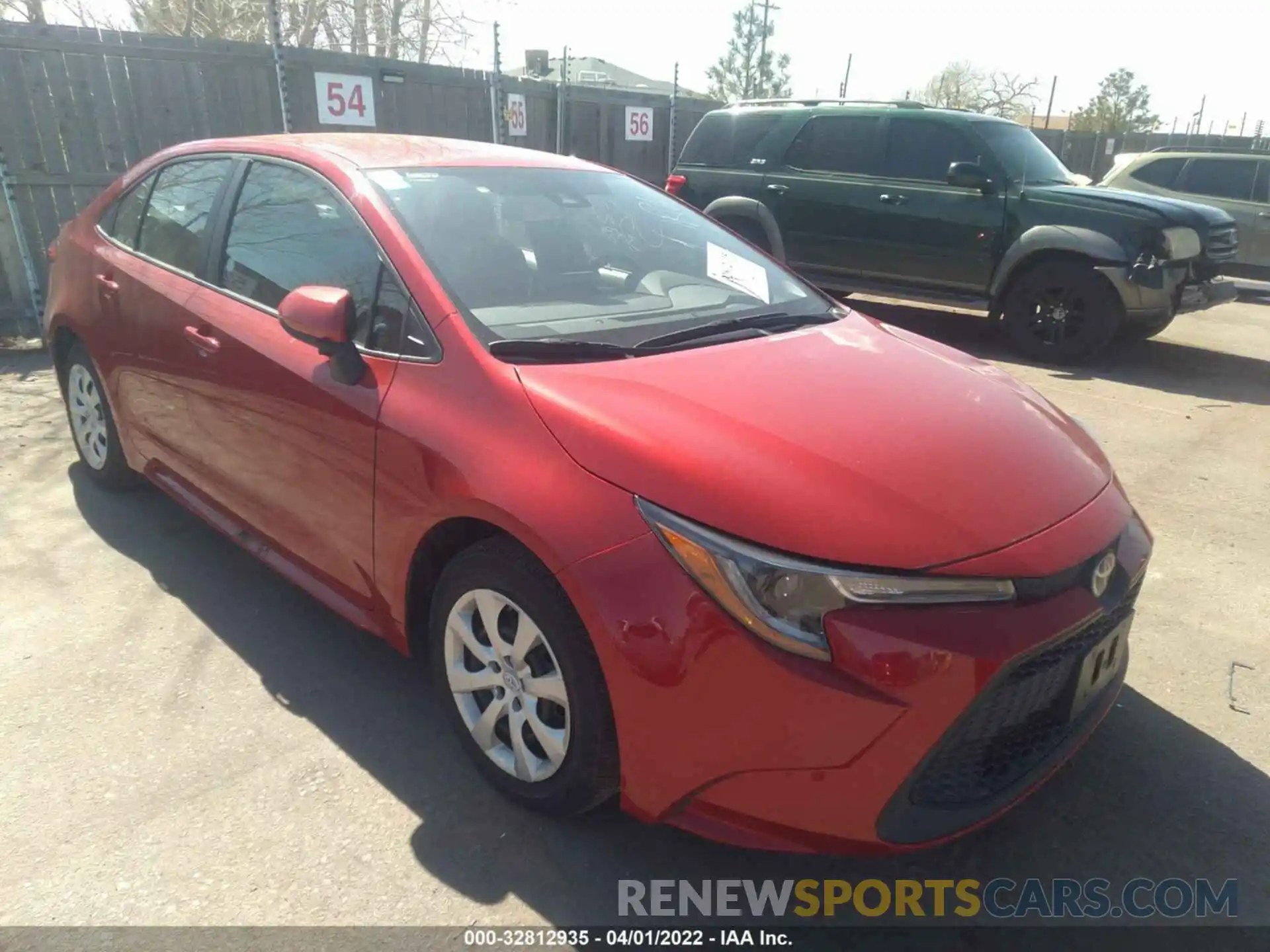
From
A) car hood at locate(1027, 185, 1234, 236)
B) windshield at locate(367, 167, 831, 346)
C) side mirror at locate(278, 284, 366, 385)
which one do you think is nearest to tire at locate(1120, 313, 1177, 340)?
car hood at locate(1027, 185, 1234, 236)

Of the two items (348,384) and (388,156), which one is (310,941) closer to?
(348,384)

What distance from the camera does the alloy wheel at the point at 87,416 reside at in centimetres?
415

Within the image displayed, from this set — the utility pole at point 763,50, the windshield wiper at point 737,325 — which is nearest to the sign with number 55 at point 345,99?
the windshield wiper at point 737,325

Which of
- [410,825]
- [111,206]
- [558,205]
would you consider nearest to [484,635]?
[410,825]

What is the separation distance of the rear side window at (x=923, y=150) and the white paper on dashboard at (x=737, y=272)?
16.8ft

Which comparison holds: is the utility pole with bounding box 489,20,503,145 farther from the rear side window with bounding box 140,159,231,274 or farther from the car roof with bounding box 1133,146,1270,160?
the car roof with bounding box 1133,146,1270,160

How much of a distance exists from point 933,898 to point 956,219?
6.62 m

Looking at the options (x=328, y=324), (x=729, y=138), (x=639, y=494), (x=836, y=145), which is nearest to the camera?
(x=639, y=494)

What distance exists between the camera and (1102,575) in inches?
82.7

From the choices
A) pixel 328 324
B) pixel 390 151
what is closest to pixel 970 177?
pixel 390 151

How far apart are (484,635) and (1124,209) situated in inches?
262

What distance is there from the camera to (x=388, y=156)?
3.08 metres

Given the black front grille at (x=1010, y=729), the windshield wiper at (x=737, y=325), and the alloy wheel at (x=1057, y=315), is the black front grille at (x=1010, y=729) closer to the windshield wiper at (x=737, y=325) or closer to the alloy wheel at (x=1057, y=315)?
the windshield wiper at (x=737, y=325)

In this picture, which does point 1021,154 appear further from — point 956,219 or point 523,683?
point 523,683
